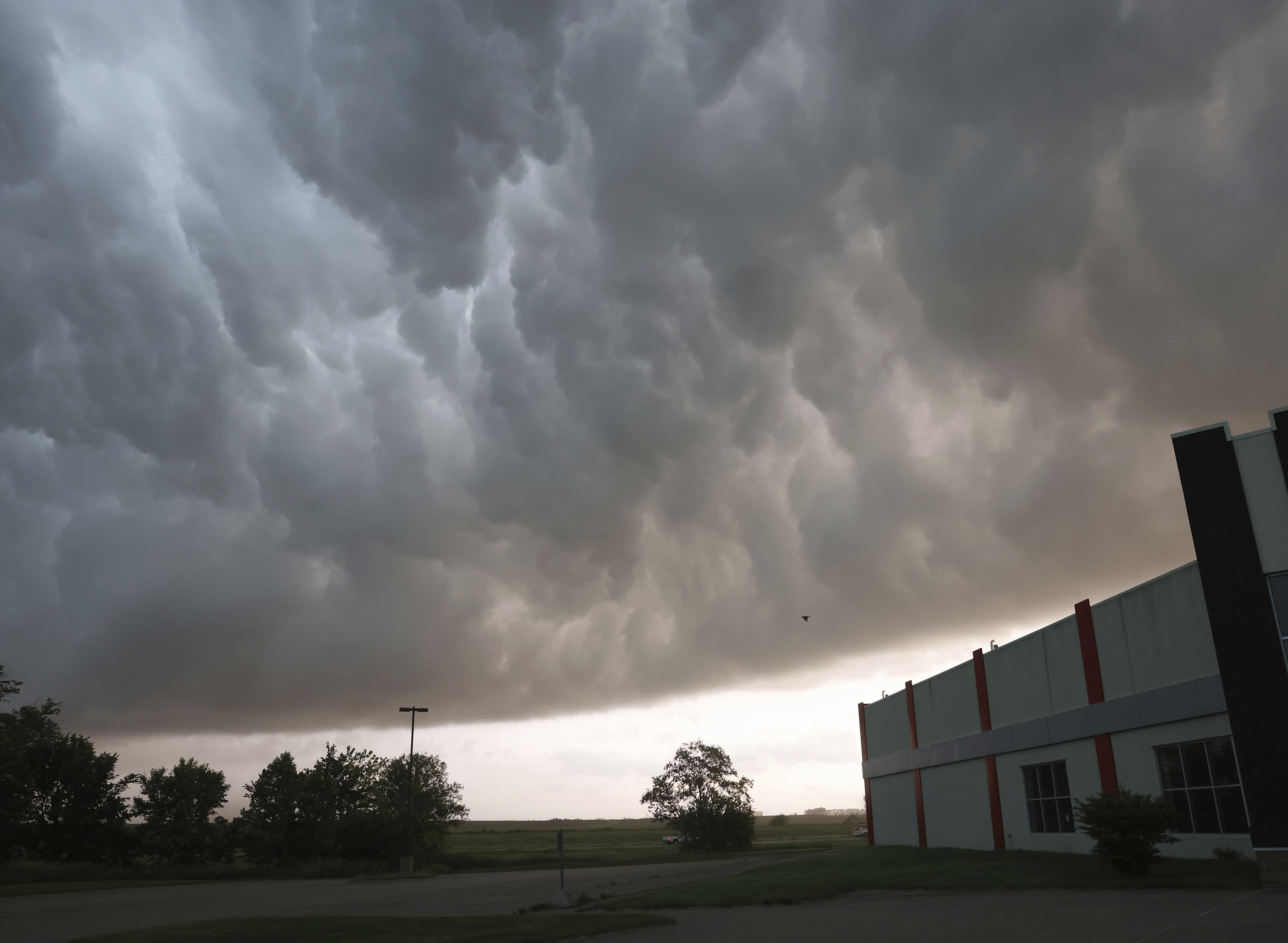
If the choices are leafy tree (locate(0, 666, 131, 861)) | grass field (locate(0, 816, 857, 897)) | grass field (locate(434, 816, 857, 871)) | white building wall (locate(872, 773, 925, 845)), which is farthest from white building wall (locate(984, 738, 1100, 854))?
leafy tree (locate(0, 666, 131, 861))

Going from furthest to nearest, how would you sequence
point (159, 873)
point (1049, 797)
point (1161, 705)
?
point (159, 873) < point (1049, 797) < point (1161, 705)

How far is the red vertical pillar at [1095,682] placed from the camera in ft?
100

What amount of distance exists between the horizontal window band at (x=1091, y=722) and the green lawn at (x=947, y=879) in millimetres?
4243

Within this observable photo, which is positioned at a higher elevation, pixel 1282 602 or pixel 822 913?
pixel 1282 602

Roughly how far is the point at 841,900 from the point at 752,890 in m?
4.21

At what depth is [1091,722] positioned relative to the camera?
31.7m

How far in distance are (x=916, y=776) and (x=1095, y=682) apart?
736 inches

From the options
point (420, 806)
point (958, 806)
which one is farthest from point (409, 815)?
point (958, 806)

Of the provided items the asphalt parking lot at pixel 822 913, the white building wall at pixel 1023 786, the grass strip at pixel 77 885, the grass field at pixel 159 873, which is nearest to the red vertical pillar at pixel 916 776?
the white building wall at pixel 1023 786

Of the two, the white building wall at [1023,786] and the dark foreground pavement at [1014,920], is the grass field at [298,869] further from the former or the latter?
the dark foreground pavement at [1014,920]

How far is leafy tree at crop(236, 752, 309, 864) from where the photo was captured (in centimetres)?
6869

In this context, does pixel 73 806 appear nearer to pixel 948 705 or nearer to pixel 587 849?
pixel 587 849

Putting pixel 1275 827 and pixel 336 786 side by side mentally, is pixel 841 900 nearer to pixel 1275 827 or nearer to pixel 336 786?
pixel 1275 827

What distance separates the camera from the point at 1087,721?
105 ft
